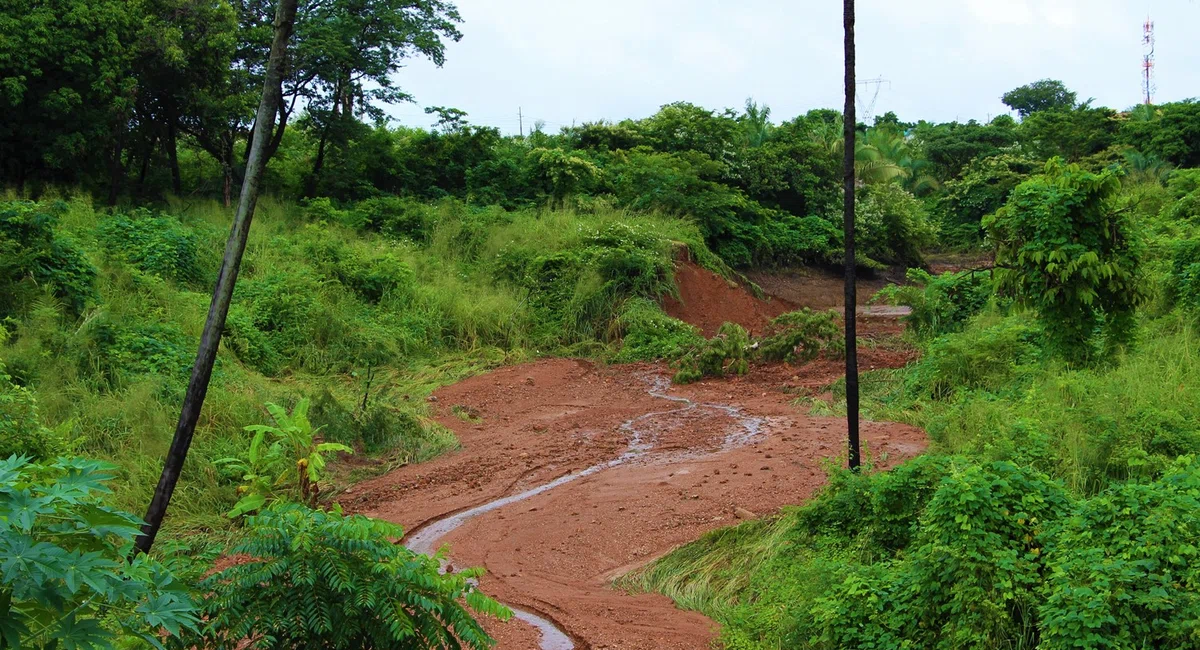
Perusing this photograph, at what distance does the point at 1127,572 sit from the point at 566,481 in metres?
6.00

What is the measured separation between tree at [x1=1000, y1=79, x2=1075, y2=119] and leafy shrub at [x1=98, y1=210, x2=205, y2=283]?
57914 mm

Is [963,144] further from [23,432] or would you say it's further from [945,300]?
[23,432]

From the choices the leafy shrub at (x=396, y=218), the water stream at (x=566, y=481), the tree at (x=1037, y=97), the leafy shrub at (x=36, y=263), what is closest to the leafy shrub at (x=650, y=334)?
the water stream at (x=566, y=481)

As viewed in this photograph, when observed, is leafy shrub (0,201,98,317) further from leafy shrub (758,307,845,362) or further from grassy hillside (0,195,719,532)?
leafy shrub (758,307,845,362)

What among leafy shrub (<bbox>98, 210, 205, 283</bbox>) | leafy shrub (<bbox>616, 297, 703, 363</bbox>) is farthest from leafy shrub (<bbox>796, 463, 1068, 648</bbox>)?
leafy shrub (<bbox>98, 210, 205, 283</bbox>)

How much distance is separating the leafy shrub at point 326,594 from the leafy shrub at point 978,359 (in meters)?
7.98

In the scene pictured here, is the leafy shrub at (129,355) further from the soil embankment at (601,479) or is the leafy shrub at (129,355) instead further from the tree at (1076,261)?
the tree at (1076,261)

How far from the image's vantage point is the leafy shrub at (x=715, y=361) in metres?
15.3

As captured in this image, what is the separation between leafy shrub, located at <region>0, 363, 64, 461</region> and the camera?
22.3ft

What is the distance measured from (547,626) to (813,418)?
20.1ft

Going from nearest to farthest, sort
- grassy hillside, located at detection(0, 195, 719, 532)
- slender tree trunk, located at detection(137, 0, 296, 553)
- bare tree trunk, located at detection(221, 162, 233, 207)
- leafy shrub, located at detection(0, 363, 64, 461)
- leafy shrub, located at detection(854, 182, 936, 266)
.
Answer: slender tree trunk, located at detection(137, 0, 296, 553), leafy shrub, located at detection(0, 363, 64, 461), grassy hillside, located at detection(0, 195, 719, 532), bare tree trunk, located at detection(221, 162, 233, 207), leafy shrub, located at detection(854, 182, 936, 266)

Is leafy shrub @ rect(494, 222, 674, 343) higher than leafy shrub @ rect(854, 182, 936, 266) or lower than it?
lower

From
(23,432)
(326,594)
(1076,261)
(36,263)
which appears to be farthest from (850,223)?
(36,263)

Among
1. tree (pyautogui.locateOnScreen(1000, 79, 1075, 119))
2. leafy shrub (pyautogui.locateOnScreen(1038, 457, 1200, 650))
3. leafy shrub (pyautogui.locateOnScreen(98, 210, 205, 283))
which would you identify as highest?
tree (pyautogui.locateOnScreen(1000, 79, 1075, 119))
